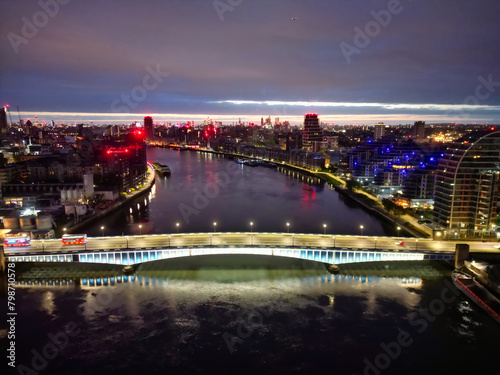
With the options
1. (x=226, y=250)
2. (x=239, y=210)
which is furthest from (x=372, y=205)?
(x=226, y=250)

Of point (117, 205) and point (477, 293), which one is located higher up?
point (117, 205)

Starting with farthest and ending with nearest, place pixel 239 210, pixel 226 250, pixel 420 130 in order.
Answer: pixel 420 130, pixel 239 210, pixel 226 250

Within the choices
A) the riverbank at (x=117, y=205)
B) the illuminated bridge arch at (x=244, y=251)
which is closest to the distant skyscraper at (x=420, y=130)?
the riverbank at (x=117, y=205)

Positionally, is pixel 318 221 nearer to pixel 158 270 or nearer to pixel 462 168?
pixel 462 168

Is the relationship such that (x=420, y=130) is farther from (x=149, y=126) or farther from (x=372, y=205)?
(x=149, y=126)

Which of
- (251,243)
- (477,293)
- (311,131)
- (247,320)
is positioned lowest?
(247,320)

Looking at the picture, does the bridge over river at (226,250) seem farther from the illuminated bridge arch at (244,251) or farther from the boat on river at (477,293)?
the boat on river at (477,293)

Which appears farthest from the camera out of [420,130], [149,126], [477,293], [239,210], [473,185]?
[149,126]
